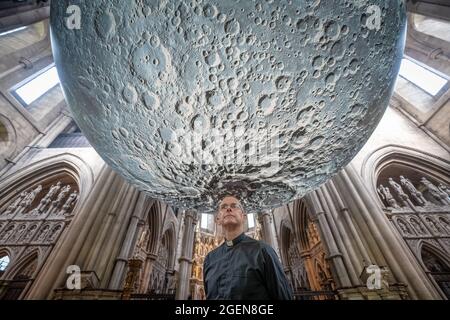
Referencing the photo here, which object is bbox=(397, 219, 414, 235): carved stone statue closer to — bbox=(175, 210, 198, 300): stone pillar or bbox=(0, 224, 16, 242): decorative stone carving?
bbox=(175, 210, 198, 300): stone pillar

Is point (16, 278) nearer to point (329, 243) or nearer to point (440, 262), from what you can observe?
point (329, 243)

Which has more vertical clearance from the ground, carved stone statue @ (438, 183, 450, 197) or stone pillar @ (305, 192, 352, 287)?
carved stone statue @ (438, 183, 450, 197)

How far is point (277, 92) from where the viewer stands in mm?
844

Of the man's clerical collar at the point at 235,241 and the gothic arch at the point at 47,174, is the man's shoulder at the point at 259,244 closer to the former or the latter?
the man's clerical collar at the point at 235,241

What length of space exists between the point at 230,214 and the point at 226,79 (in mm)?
675

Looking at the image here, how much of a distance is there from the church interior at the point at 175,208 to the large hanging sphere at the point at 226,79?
2.53 meters

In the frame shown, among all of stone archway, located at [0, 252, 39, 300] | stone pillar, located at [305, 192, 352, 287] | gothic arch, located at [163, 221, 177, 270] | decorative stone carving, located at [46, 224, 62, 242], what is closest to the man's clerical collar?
stone pillar, located at [305, 192, 352, 287]

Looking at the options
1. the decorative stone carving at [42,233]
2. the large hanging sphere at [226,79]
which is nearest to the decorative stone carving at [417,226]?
the large hanging sphere at [226,79]

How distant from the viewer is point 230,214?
3.40ft

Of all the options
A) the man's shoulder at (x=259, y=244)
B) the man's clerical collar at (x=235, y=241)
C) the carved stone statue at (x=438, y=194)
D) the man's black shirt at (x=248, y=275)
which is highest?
the carved stone statue at (x=438, y=194)

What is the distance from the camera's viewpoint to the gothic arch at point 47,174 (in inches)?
271

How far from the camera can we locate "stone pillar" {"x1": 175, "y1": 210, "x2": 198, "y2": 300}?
5.74 metres
